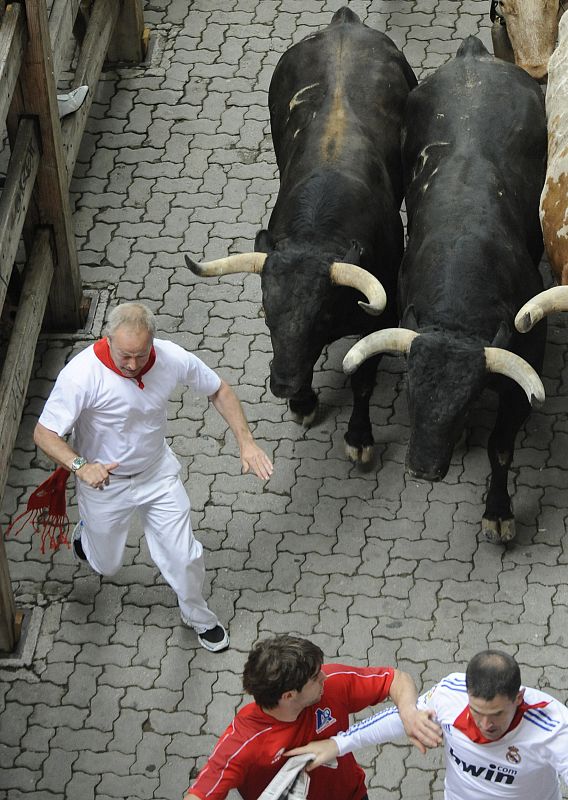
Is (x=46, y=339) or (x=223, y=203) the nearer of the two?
(x=46, y=339)

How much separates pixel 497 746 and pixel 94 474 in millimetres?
2538

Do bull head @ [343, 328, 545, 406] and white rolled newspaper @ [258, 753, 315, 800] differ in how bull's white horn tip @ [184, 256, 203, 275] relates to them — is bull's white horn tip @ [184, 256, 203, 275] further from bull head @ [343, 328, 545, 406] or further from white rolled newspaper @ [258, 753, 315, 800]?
white rolled newspaper @ [258, 753, 315, 800]

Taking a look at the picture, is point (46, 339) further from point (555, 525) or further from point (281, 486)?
point (555, 525)

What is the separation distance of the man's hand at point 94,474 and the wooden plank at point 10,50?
255 cm

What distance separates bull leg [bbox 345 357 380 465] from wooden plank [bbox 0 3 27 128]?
8.99 ft

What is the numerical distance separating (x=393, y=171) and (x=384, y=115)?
39 cm

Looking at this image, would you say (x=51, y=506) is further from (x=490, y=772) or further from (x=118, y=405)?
(x=490, y=772)

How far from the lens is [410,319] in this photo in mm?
7488

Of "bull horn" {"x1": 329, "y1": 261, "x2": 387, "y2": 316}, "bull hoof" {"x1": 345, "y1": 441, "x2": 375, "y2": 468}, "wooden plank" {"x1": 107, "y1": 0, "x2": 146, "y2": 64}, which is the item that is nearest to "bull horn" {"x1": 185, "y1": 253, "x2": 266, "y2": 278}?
"bull horn" {"x1": 329, "y1": 261, "x2": 387, "y2": 316}

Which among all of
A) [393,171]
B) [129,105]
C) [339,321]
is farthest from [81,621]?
[129,105]

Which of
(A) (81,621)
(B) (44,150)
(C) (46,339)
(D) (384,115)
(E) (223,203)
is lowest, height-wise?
(A) (81,621)

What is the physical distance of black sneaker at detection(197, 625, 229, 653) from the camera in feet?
24.7

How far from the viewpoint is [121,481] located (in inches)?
279

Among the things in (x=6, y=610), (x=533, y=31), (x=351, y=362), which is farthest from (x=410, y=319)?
(x=533, y=31)
